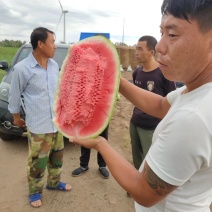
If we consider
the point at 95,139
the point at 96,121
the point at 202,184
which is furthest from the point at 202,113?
the point at 96,121

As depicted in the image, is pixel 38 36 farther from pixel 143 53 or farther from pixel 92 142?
pixel 92 142

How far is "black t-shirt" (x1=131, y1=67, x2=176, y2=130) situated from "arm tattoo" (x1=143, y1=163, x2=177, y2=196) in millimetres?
2052

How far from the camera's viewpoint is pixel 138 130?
10.5 ft

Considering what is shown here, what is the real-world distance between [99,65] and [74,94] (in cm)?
24

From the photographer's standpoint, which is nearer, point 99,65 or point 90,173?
point 99,65

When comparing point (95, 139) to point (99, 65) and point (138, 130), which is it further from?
point (138, 130)

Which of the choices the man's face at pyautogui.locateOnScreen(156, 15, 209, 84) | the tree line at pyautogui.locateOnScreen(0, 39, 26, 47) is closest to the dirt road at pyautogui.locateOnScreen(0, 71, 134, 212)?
the man's face at pyautogui.locateOnScreen(156, 15, 209, 84)

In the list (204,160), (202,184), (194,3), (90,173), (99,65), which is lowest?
(90,173)

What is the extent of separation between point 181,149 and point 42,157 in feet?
7.56

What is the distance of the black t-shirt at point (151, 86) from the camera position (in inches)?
119

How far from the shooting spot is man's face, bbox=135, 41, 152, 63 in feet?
10.4

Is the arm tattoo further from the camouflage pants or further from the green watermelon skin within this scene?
the camouflage pants

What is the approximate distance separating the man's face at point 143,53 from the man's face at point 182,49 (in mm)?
2100

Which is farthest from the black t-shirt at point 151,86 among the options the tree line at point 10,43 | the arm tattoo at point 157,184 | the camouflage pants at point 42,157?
the tree line at point 10,43
